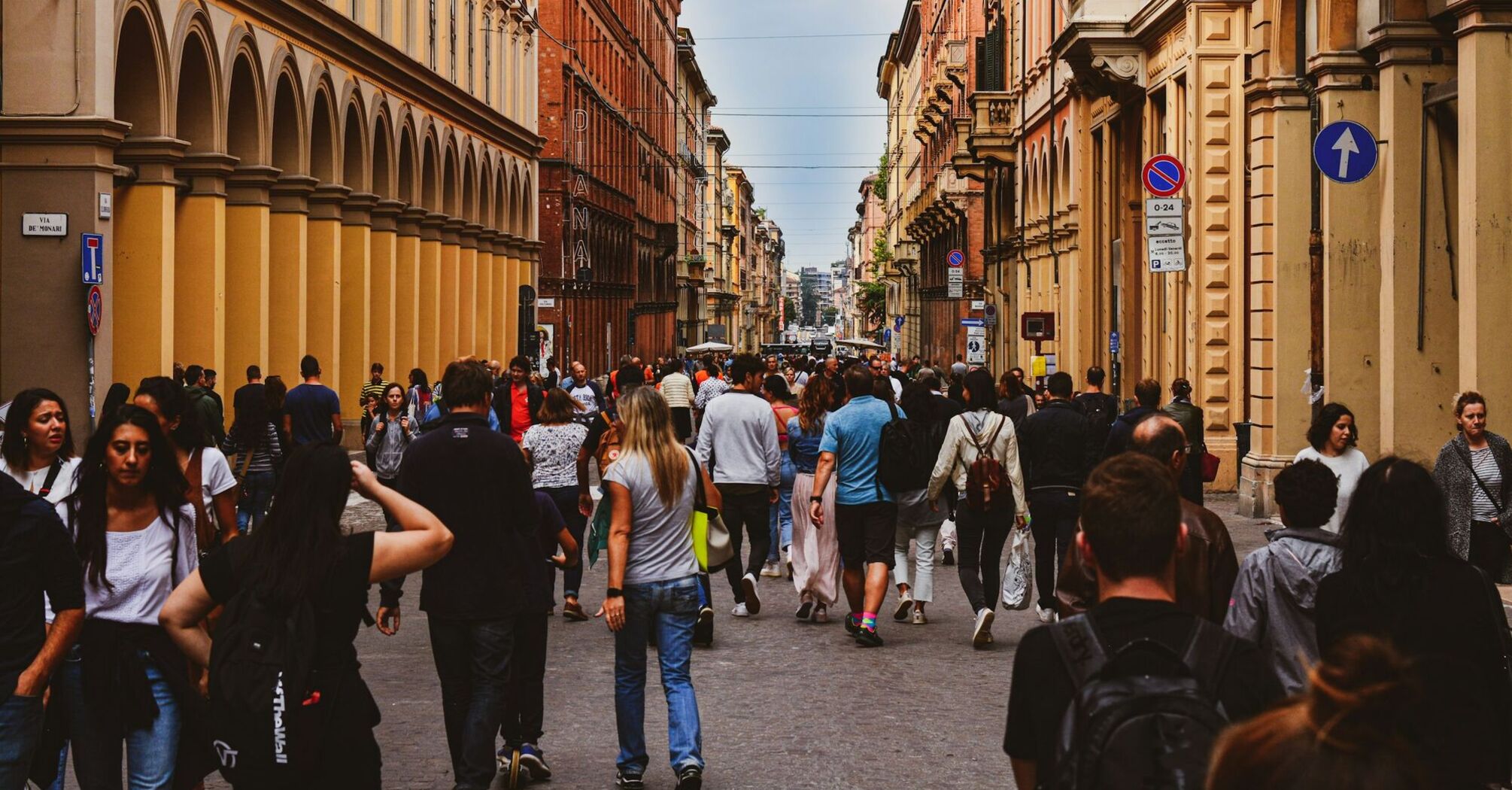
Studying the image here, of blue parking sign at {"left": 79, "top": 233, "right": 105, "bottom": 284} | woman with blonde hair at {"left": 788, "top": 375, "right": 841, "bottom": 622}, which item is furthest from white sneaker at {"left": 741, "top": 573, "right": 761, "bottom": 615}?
blue parking sign at {"left": 79, "top": 233, "right": 105, "bottom": 284}

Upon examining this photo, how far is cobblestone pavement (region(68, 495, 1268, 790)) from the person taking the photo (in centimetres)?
830

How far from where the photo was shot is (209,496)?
7.82 m

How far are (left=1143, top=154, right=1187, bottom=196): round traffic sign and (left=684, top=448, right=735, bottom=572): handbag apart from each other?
11247mm

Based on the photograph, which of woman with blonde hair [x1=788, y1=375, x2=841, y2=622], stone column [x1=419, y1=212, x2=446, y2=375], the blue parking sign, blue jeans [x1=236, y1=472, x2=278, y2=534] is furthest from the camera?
stone column [x1=419, y1=212, x2=446, y2=375]

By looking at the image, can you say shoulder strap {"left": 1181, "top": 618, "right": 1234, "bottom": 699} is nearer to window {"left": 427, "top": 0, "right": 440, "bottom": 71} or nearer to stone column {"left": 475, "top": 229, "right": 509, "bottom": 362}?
window {"left": 427, "top": 0, "right": 440, "bottom": 71}

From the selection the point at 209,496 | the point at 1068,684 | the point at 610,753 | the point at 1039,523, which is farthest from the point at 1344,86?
the point at 1068,684

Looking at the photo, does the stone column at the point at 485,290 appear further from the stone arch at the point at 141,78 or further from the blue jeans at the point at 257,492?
the blue jeans at the point at 257,492

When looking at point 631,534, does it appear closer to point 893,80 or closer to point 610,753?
point 610,753

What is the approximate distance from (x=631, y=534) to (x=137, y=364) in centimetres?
1595

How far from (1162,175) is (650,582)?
12.3 meters

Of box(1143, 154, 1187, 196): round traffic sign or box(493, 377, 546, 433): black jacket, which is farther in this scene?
box(493, 377, 546, 433): black jacket

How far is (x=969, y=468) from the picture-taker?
471 inches

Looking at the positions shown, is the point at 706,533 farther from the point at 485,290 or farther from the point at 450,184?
the point at 485,290

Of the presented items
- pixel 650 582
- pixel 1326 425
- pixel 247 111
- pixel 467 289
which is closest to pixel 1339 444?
pixel 1326 425
